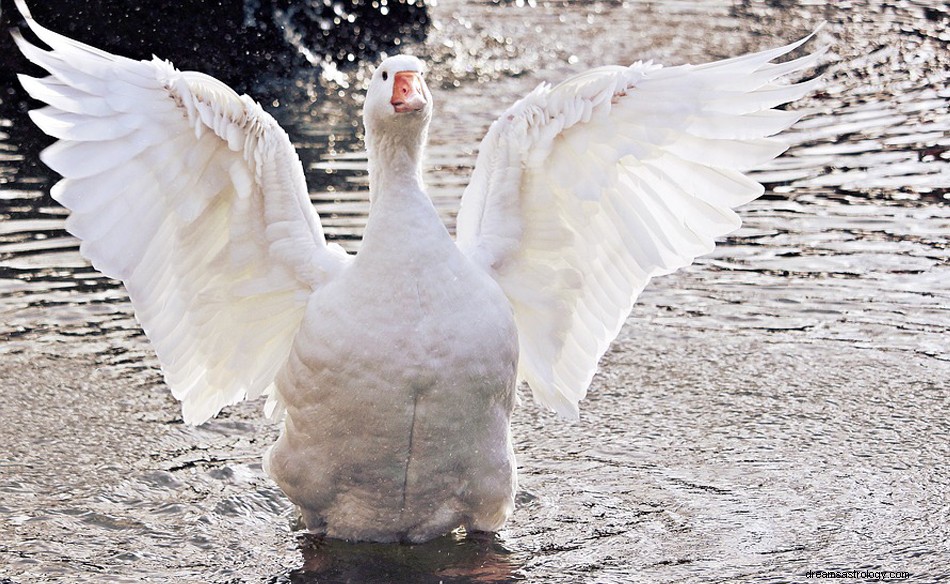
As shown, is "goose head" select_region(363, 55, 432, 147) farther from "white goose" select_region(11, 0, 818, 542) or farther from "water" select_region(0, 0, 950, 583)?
"water" select_region(0, 0, 950, 583)

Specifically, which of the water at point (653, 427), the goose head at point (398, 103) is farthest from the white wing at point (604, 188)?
the water at point (653, 427)

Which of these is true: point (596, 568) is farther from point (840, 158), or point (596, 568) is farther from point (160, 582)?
point (840, 158)

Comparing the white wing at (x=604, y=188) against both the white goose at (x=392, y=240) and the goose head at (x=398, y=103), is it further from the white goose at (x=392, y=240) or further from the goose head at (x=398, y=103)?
the goose head at (x=398, y=103)

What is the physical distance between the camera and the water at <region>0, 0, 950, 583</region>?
5945 mm

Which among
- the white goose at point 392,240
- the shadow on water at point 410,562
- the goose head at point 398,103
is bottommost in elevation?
the shadow on water at point 410,562

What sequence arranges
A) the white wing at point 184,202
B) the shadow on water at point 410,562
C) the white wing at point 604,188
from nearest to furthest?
the white wing at point 184,202 < the white wing at point 604,188 < the shadow on water at point 410,562

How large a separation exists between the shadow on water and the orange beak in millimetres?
1827

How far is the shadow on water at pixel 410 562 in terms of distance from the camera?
587 centimetres

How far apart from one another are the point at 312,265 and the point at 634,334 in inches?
119

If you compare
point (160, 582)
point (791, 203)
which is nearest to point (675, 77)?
point (160, 582)

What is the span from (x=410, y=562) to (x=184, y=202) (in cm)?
171

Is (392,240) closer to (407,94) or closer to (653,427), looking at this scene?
(407,94)

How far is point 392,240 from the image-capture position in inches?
218

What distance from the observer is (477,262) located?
5957mm
